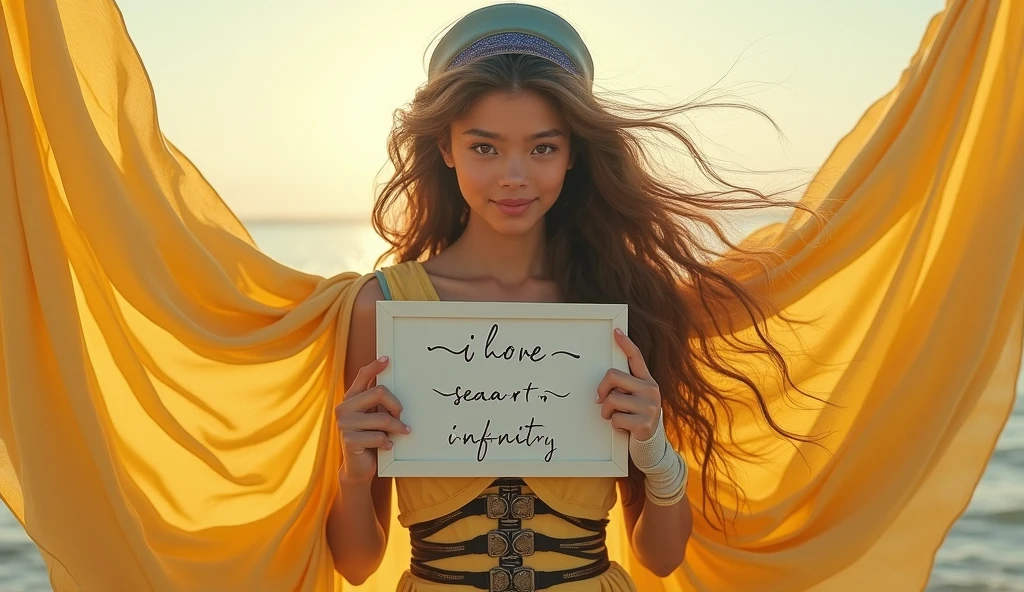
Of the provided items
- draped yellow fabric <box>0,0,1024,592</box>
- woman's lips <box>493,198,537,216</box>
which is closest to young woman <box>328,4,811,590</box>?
woman's lips <box>493,198,537,216</box>

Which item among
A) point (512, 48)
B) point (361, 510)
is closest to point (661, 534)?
point (361, 510)

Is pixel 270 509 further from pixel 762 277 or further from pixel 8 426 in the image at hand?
pixel 762 277

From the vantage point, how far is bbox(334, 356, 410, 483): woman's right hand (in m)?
2.43

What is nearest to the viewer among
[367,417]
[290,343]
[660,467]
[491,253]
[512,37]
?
[367,417]

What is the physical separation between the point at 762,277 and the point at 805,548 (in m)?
0.77

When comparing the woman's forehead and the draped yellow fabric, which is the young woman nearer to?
the woman's forehead

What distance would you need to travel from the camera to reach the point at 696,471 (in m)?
3.15

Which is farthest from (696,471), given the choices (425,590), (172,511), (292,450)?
(172,511)

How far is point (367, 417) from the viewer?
8.00 feet

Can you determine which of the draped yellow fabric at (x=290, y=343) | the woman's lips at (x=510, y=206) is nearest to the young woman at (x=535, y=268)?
the woman's lips at (x=510, y=206)

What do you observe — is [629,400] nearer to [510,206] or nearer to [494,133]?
[510,206]

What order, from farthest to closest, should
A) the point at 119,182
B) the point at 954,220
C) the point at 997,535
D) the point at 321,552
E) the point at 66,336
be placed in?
the point at 997,535 < the point at 954,220 < the point at 321,552 < the point at 119,182 < the point at 66,336

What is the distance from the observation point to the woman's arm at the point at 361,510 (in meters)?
2.70

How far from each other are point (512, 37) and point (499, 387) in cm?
89
